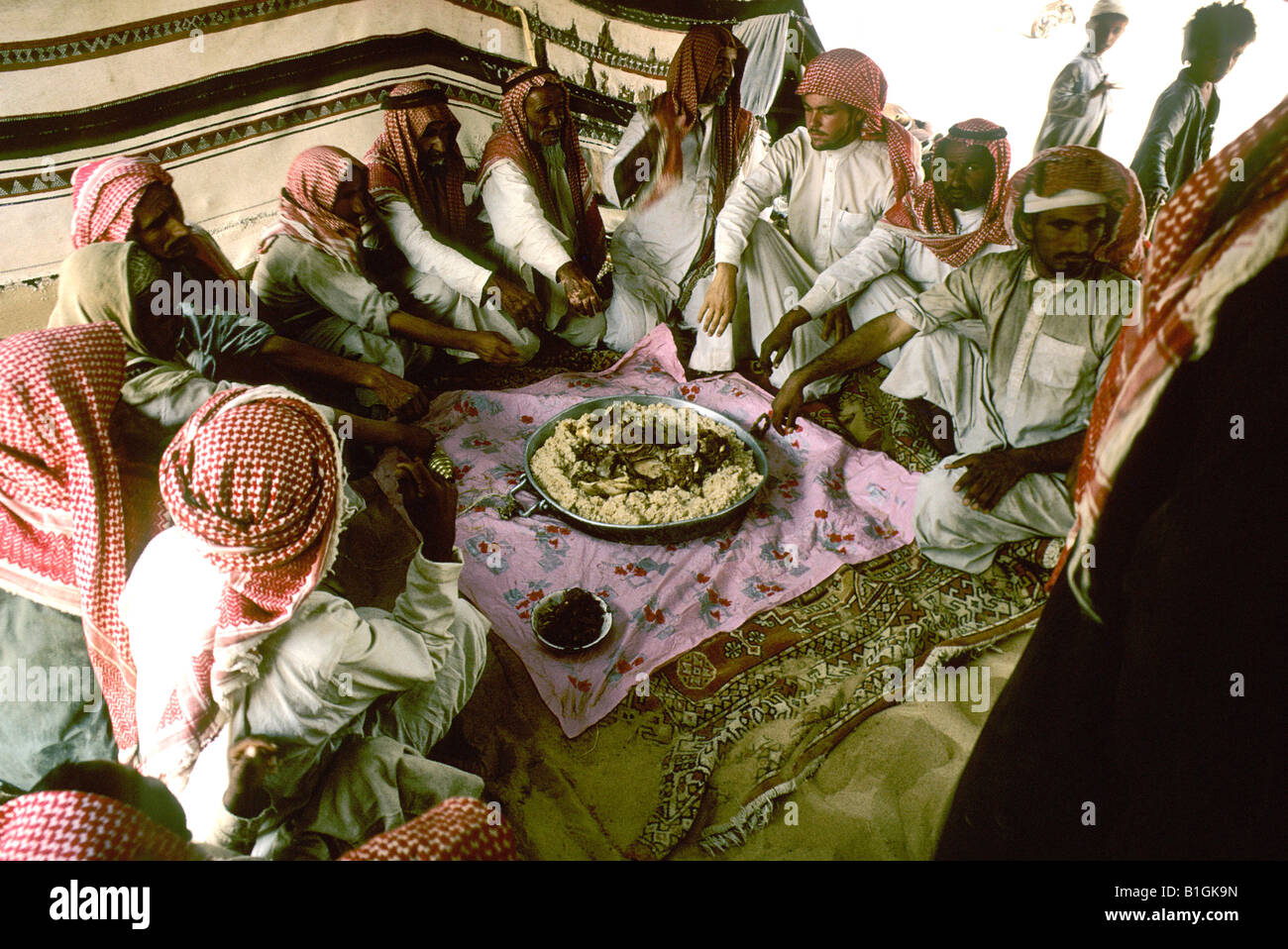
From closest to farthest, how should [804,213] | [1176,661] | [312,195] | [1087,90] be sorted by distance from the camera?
[1176,661] → [1087,90] → [312,195] → [804,213]

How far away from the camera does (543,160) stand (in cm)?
312

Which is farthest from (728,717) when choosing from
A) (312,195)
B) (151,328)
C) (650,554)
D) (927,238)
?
(312,195)

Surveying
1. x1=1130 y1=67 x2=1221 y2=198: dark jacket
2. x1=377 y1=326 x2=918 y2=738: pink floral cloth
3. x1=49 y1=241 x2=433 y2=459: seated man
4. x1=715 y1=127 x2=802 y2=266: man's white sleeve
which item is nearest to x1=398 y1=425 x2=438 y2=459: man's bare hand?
x1=377 y1=326 x2=918 y2=738: pink floral cloth

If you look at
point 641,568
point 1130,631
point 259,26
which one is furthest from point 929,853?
point 259,26

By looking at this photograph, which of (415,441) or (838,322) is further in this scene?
(838,322)

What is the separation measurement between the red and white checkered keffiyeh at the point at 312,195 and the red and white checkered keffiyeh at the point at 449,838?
83.6 inches

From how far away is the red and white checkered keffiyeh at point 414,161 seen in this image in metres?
2.78

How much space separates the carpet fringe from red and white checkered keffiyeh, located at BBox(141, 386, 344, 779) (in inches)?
43.6

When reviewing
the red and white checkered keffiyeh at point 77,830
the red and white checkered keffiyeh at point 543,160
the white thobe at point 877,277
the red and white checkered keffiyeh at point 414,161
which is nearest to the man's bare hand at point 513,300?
the red and white checkered keffiyeh at point 543,160

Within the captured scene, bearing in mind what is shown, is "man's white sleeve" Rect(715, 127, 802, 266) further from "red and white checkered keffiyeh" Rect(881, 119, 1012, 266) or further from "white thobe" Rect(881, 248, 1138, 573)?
"white thobe" Rect(881, 248, 1138, 573)

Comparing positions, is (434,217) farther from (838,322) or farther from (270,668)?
(270,668)

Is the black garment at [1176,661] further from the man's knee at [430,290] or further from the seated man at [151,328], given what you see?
the man's knee at [430,290]

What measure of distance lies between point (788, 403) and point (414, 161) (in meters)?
1.75

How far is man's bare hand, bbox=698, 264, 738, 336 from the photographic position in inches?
111
